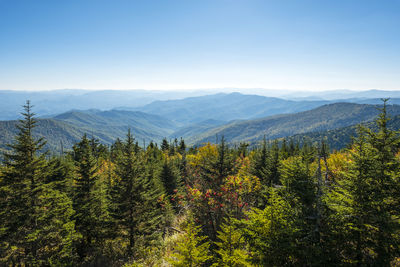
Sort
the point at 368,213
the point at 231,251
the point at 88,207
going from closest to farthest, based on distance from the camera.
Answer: the point at 368,213
the point at 231,251
the point at 88,207

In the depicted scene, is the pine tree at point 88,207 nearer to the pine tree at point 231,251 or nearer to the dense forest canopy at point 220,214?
the dense forest canopy at point 220,214

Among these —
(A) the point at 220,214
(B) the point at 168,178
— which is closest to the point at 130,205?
(A) the point at 220,214

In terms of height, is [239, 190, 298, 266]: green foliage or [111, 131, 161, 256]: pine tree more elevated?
[239, 190, 298, 266]: green foliage

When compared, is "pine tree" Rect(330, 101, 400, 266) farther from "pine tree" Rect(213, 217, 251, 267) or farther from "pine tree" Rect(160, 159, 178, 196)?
"pine tree" Rect(160, 159, 178, 196)

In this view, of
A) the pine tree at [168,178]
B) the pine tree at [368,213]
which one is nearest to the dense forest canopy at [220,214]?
the pine tree at [368,213]

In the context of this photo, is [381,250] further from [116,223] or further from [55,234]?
[55,234]

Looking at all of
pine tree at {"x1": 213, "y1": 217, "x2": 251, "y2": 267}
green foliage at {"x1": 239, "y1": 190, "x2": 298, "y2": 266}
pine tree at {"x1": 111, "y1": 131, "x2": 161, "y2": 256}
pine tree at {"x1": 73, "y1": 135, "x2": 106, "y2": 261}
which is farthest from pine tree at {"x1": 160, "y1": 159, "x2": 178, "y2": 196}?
green foliage at {"x1": 239, "y1": 190, "x2": 298, "y2": 266}

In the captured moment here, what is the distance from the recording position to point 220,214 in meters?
15.8

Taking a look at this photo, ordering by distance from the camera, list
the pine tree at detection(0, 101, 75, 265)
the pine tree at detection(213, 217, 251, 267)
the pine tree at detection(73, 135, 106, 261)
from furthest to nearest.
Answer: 1. the pine tree at detection(73, 135, 106, 261)
2. the pine tree at detection(0, 101, 75, 265)
3. the pine tree at detection(213, 217, 251, 267)

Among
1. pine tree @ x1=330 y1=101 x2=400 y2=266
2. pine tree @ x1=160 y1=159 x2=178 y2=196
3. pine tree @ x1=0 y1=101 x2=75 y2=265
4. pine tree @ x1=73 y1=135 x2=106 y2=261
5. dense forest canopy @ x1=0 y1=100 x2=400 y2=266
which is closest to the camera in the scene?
pine tree @ x1=330 y1=101 x2=400 y2=266

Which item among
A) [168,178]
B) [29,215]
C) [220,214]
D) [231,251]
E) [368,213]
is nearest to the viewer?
[368,213]

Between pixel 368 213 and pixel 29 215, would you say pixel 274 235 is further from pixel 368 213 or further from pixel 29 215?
pixel 29 215

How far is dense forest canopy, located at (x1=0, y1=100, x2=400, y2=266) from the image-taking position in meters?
6.95

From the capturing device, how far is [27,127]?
51.3ft
